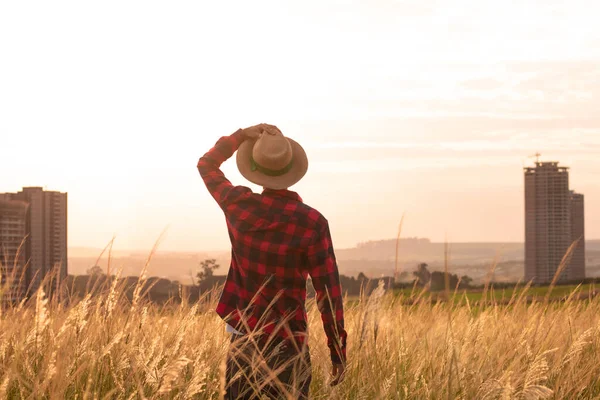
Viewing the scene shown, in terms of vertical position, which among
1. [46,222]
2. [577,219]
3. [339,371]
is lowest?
[339,371]

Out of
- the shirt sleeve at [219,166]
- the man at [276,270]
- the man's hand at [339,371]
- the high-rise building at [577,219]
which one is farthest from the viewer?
the high-rise building at [577,219]

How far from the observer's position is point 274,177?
144 inches

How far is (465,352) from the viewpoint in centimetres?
411

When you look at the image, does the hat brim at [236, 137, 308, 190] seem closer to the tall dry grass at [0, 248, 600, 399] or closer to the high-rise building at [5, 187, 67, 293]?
the tall dry grass at [0, 248, 600, 399]

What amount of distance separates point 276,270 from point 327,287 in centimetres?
28

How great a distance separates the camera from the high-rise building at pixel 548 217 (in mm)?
102188

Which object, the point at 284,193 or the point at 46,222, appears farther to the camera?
the point at 46,222

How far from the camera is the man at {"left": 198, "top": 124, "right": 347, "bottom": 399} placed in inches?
134

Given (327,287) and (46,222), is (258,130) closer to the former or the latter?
(327,287)

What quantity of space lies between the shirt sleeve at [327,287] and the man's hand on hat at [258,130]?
0.68 meters

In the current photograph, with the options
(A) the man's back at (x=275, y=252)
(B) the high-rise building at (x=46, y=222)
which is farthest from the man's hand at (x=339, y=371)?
(B) the high-rise building at (x=46, y=222)

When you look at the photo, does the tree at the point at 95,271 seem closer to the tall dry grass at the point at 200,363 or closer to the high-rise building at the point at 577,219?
the tall dry grass at the point at 200,363

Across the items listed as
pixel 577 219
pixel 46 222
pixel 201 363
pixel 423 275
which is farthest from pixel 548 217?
pixel 201 363

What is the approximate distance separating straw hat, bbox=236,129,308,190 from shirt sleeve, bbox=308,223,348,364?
389 mm
